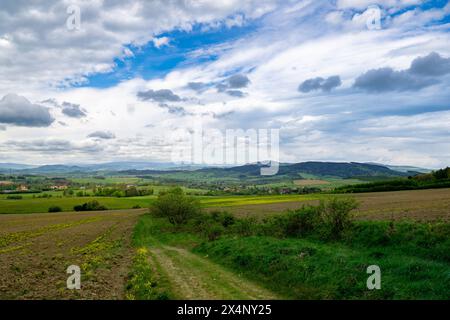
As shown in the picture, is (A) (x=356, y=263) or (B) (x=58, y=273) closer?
(A) (x=356, y=263)

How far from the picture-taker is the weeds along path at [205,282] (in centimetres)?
1457

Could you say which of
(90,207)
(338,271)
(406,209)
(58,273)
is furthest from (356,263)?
(90,207)

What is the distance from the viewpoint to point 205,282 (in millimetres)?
17078

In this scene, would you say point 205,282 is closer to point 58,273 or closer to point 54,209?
point 58,273

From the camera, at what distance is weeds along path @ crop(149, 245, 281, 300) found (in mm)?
14570

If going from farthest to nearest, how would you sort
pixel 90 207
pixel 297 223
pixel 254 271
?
pixel 90 207 → pixel 297 223 → pixel 254 271

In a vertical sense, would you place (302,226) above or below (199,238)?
above

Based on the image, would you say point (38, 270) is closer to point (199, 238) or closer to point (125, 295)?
point (125, 295)

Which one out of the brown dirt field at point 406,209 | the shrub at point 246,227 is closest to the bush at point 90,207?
the brown dirt field at point 406,209

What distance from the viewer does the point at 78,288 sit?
16234 millimetres

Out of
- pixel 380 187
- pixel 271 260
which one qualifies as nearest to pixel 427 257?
pixel 271 260

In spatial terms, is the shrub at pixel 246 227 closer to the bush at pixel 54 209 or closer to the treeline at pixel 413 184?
the treeline at pixel 413 184
